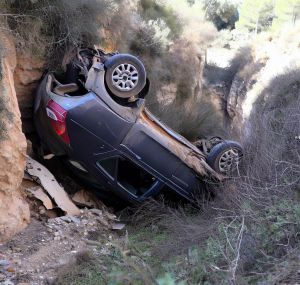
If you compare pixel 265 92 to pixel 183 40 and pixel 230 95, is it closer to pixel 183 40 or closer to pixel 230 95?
pixel 183 40

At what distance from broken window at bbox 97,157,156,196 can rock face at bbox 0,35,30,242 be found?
145 centimetres

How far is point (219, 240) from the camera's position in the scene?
483cm

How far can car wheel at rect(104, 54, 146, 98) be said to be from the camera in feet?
23.8

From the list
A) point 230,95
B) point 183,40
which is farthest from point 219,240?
point 230,95

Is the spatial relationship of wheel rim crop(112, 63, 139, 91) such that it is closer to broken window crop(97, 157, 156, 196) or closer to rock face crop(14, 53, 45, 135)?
broken window crop(97, 157, 156, 196)

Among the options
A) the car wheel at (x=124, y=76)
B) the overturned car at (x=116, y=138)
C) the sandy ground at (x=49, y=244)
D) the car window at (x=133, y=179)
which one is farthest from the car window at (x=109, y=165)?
the car wheel at (x=124, y=76)

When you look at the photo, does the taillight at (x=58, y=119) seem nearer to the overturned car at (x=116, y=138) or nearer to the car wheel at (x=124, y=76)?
the overturned car at (x=116, y=138)

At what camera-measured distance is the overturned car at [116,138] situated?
6949 millimetres

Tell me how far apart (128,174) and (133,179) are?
119 mm

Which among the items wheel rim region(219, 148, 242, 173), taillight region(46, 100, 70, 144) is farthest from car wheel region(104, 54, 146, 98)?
wheel rim region(219, 148, 242, 173)

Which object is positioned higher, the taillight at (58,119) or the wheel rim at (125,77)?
the wheel rim at (125,77)

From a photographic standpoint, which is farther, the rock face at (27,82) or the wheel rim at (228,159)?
the wheel rim at (228,159)

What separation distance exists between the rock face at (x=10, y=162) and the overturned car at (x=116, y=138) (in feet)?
3.06

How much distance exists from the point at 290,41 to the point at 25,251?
1057 inches
